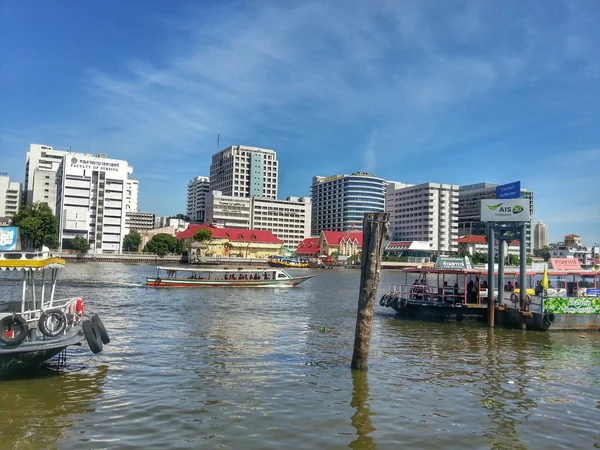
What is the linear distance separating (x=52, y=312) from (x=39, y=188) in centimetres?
15214

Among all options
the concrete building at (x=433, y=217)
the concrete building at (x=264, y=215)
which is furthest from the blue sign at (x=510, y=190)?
the concrete building at (x=433, y=217)

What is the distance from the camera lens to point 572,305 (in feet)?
83.6

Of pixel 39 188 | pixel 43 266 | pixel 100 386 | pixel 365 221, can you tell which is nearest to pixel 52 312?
pixel 43 266

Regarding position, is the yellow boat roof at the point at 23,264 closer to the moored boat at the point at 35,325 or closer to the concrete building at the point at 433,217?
the moored boat at the point at 35,325

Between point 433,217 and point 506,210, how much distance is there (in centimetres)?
15140

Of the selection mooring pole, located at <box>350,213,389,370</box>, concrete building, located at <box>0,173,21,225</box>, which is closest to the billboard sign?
mooring pole, located at <box>350,213,389,370</box>

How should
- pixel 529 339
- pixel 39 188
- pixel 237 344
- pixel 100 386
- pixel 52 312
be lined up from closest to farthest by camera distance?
pixel 100 386 → pixel 52 312 → pixel 237 344 → pixel 529 339 → pixel 39 188

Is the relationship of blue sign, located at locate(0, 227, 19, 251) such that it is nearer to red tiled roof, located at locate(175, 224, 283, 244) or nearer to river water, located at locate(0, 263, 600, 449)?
river water, located at locate(0, 263, 600, 449)

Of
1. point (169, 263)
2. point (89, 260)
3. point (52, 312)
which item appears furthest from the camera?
point (169, 263)

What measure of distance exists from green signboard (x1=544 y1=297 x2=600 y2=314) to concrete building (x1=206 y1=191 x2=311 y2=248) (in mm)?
143196

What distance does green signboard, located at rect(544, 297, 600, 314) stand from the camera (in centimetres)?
2533

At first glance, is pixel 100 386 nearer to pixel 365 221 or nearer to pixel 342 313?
pixel 365 221

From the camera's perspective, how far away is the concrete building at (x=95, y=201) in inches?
4737

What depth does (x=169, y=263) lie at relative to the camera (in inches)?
4801
